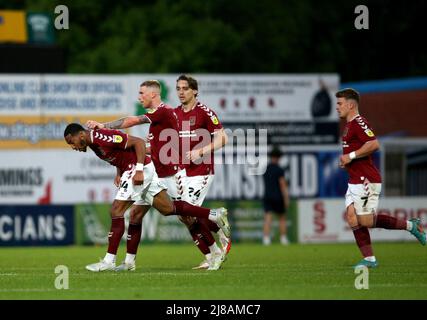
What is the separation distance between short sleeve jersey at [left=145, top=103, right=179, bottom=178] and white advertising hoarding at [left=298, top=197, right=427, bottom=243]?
478 inches

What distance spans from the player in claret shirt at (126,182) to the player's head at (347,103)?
2.04 metres

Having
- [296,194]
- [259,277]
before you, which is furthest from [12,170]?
[259,277]

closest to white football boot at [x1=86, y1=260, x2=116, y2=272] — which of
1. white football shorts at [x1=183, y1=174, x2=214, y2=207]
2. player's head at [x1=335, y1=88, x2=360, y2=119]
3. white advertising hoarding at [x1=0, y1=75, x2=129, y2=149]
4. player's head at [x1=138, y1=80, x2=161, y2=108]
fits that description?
white football shorts at [x1=183, y1=174, x2=214, y2=207]

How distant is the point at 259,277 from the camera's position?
1419 cm

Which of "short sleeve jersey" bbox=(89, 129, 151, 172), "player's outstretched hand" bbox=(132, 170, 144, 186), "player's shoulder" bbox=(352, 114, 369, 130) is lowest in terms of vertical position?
"player's outstretched hand" bbox=(132, 170, 144, 186)

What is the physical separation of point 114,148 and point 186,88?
4.64ft

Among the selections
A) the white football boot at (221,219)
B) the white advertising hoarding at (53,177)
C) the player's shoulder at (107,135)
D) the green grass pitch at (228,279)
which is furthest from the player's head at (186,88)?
the white advertising hoarding at (53,177)

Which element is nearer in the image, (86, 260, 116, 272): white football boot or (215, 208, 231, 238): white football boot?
(86, 260, 116, 272): white football boot

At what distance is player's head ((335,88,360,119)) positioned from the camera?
15.3 meters

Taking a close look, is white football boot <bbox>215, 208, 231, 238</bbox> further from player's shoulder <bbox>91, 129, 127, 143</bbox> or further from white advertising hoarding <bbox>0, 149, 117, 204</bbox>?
white advertising hoarding <bbox>0, 149, 117, 204</bbox>

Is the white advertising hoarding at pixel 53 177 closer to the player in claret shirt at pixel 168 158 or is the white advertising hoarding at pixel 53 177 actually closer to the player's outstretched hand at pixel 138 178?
the player in claret shirt at pixel 168 158

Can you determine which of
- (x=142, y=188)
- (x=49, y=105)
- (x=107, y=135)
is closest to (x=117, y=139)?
Result: (x=107, y=135)

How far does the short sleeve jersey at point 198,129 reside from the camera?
1585cm
